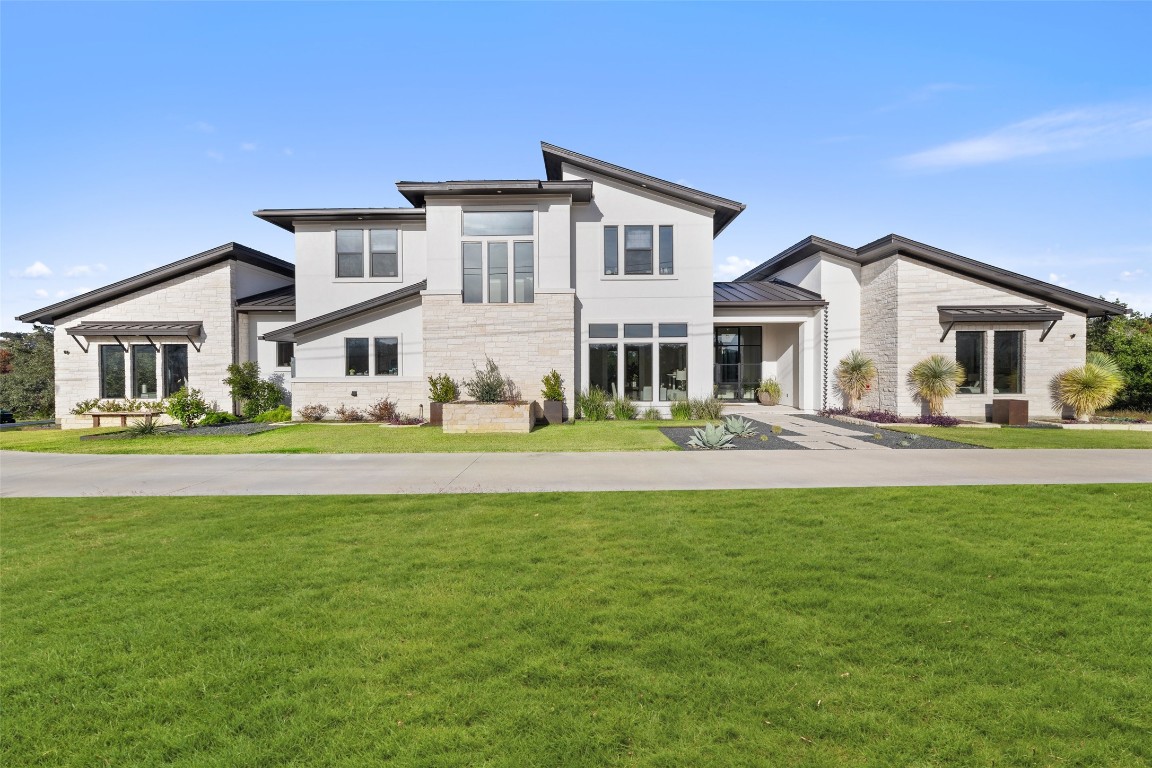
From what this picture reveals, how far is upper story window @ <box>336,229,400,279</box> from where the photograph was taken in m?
21.8

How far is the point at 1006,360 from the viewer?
20281mm

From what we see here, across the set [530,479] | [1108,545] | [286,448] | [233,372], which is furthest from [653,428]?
[233,372]

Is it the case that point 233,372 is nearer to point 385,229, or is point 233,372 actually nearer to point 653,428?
point 385,229

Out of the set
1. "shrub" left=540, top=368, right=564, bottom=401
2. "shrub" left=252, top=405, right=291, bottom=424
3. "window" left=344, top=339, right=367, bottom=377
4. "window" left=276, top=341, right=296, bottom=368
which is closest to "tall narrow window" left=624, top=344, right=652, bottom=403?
"shrub" left=540, top=368, right=564, bottom=401

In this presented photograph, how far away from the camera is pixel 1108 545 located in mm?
5758

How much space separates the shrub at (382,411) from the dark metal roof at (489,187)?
7.54 m

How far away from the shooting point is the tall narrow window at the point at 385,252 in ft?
71.6

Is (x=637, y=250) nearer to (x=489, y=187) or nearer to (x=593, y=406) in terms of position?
(x=489, y=187)

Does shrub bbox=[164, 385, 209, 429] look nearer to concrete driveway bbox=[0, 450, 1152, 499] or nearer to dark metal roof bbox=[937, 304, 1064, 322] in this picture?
concrete driveway bbox=[0, 450, 1152, 499]

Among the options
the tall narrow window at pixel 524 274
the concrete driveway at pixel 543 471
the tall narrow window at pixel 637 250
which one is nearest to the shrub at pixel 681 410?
the tall narrow window at pixel 637 250

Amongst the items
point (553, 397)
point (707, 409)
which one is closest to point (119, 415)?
point (553, 397)

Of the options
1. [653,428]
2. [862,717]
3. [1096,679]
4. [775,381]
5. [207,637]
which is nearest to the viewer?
[862,717]

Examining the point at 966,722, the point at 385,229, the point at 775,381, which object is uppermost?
the point at 385,229

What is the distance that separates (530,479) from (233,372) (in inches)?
676
